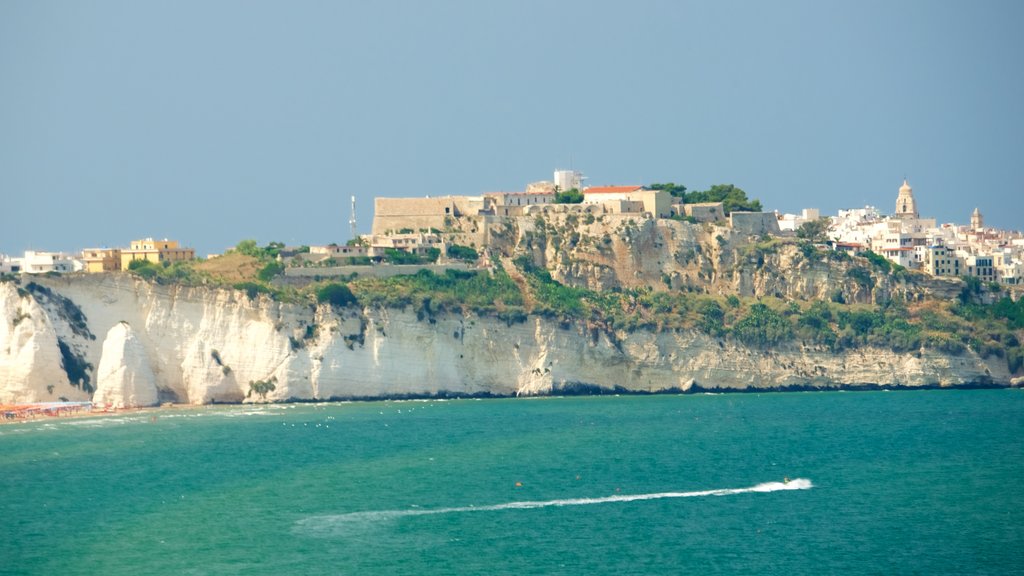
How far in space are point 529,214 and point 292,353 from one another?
17.0 meters

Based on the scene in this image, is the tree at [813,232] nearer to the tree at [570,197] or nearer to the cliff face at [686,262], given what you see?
the cliff face at [686,262]

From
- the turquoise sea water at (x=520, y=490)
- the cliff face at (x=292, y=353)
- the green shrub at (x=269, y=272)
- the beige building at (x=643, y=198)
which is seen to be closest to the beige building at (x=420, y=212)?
the beige building at (x=643, y=198)

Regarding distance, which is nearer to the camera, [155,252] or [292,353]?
[292,353]

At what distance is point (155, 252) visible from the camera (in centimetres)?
7850

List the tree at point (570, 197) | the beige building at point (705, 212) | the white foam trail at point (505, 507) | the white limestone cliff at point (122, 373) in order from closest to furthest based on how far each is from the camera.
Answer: the white foam trail at point (505, 507), the white limestone cliff at point (122, 373), the beige building at point (705, 212), the tree at point (570, 197)

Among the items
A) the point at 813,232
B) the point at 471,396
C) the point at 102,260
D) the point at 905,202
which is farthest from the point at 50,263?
the point at 905,202

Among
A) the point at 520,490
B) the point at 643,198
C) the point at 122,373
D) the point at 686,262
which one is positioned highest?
the point at 643,198

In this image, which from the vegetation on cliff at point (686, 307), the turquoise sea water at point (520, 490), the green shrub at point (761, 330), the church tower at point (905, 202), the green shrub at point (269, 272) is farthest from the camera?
the church tower at point (905, 202)

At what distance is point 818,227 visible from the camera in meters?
83.9

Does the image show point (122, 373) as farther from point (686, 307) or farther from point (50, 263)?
point (686, 307)

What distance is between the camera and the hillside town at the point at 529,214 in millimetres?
78375

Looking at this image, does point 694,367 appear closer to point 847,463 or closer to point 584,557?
point 847,463

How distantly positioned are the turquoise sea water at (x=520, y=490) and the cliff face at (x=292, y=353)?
2023mm

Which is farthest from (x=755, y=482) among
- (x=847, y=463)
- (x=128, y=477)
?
(x=128, y=477)
